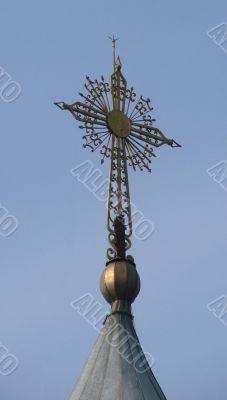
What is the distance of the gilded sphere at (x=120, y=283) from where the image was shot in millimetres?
14219

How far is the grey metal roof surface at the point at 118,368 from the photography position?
13.0 metres

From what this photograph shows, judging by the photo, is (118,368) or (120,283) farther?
(120,283)

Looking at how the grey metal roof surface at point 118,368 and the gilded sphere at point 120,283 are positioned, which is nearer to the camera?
the grey metal roof surface at point 118,368

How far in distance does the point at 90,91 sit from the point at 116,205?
1.49m

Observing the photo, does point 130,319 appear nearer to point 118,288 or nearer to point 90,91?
point 118,288

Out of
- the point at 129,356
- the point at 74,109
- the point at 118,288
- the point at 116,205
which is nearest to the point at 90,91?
the point at 74,109

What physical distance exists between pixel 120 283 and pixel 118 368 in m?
1.25

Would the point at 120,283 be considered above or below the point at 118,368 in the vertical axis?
above

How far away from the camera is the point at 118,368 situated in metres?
13.4

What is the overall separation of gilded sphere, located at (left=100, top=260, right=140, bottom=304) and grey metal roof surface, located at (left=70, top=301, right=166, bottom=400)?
104 millimetres

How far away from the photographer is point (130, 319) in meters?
14.2

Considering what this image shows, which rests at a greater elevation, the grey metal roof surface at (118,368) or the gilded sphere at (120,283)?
the gilded sphere at (120,283)

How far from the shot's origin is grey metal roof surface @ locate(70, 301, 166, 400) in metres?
13.0

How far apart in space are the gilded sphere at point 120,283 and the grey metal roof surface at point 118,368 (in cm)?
10
